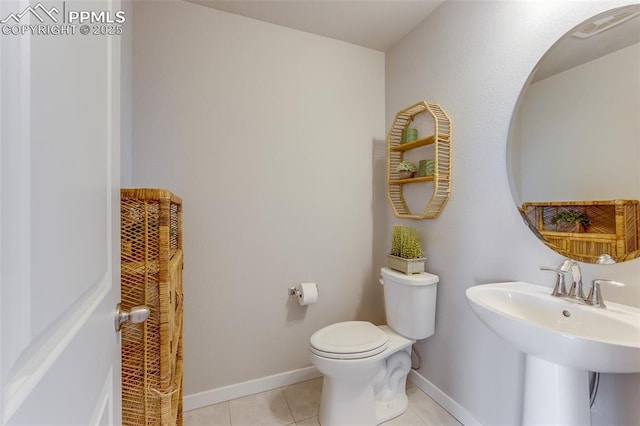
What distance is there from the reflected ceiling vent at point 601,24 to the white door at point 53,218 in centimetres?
158

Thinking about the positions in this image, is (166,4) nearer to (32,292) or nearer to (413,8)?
(413,8)

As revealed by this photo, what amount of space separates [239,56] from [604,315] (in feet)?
7.11

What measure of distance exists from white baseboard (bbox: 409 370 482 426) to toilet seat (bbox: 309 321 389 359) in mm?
544

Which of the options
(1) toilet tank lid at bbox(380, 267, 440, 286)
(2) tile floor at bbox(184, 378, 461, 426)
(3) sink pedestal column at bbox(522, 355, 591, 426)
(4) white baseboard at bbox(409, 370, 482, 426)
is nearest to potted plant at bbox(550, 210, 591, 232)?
(3) sink pedestal column at bbox(522, 355, 591, 426)

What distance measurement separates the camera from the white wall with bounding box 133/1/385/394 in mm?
1672

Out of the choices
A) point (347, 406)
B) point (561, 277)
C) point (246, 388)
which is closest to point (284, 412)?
point (246, 388)

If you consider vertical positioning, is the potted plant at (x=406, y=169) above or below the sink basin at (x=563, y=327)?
above

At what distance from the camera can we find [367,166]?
2205mm

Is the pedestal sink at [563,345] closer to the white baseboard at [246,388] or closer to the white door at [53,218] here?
the white door at [53,218]

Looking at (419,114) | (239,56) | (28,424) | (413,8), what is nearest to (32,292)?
(28,424)

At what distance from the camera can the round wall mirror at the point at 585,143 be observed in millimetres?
1009

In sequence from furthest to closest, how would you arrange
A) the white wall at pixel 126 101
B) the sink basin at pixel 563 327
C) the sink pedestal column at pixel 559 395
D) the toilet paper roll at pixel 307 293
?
the toilet paper roll at pixel 307 293, the white wall at pixel 126 101, the sink pedestal column at pixel 559 395, the sink basin at pixel 563 327

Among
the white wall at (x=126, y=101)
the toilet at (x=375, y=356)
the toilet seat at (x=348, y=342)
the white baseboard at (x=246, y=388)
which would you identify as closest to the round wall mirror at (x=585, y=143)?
the toilet at (x=375, y=356)

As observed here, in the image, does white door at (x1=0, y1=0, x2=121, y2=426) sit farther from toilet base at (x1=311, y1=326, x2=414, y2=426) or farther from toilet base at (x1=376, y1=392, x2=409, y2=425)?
toilet base at (x1=376, y1=392, x2=409, y2=425)
